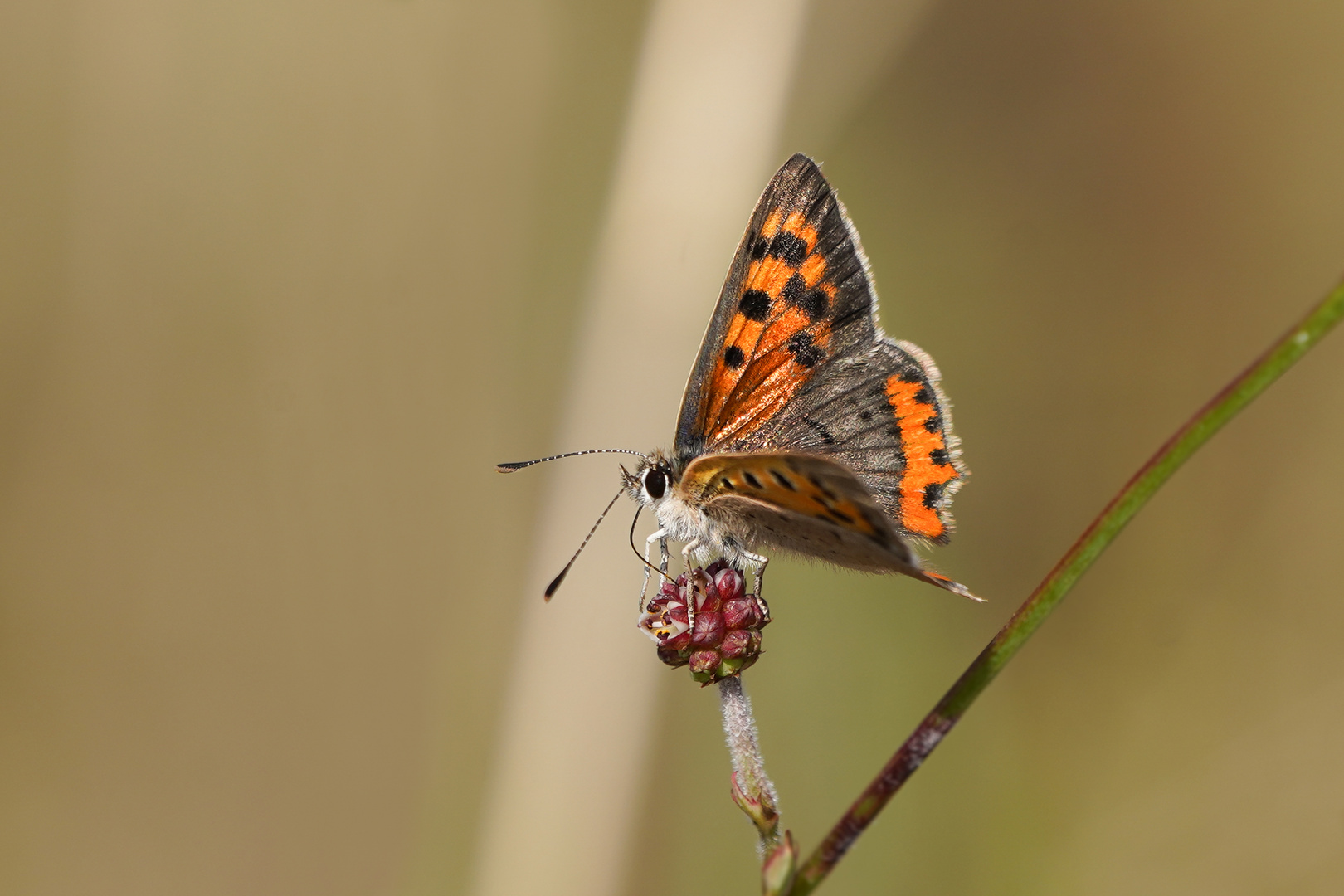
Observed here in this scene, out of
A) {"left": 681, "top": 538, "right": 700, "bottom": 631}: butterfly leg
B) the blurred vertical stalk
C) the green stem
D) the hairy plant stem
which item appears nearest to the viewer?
the green stem

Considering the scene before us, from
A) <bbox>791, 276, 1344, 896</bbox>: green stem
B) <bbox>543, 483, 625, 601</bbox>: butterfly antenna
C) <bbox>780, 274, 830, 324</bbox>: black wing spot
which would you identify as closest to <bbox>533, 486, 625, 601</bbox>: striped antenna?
<bbox>543, 483, 625, 601</bbox>: butterfly antenna

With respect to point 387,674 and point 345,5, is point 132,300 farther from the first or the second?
point 387,674

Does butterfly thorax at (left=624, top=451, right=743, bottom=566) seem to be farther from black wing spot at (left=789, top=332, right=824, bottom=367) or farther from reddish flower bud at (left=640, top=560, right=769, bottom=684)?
black wing spot at (left=789, top=332, right=824, bottom=367)

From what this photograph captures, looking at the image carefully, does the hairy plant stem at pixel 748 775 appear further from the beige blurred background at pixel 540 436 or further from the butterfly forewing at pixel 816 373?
the beige blurred background at pixel 540 436

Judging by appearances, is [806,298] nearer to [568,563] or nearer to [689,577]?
[689,577]

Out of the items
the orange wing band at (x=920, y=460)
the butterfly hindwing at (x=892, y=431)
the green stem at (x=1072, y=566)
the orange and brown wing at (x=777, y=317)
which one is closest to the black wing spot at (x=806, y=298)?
the orange and brown wing at (x=777, y=317)

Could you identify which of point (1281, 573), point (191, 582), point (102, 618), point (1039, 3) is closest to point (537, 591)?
point (191, 582)
